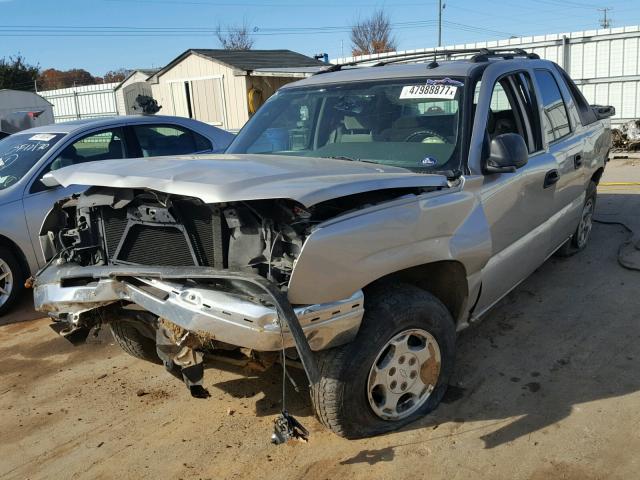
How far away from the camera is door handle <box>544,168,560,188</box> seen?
13.9ft

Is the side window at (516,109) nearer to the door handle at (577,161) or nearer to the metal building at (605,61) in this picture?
the door handle at (577,161)

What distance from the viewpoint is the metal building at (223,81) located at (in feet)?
60.7

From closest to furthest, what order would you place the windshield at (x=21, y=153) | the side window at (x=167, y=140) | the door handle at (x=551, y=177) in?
1. the door handle at (x=551, y=177)
2. the windshield at (x=21, y=153)
3. the side window at (x=167, y=140)

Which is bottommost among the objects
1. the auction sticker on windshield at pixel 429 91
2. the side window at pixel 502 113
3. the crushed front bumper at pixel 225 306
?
the crushed front bumper at pixel 225 306

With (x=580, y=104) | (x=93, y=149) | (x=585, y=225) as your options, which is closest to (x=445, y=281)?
(x=580, y=104)

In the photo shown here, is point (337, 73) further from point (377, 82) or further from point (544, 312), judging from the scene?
point (544, 312)

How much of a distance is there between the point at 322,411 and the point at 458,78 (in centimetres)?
222

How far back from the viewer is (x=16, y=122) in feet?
42.7

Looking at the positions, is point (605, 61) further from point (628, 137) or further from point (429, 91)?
→ point (429, 91)

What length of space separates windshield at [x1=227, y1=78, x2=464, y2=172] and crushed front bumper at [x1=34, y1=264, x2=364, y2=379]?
1.24 metres

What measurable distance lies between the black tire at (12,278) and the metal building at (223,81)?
1308cm

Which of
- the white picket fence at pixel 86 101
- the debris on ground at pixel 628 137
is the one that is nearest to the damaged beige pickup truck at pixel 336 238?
the debris on ground at pixel 628 137

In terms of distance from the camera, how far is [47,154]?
18.8 feet

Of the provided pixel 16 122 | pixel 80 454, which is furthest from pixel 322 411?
pixel 16 122
